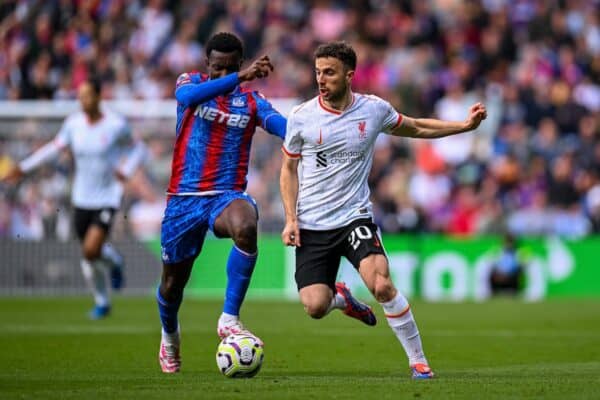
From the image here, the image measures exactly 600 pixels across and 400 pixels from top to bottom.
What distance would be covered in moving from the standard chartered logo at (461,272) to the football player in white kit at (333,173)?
13398 mm

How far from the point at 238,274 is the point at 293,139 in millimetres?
1146

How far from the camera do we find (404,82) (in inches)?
1024

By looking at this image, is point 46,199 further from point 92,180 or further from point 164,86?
point 92,180

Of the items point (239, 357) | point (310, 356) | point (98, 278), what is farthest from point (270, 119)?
point (98, 278)

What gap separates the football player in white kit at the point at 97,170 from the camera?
1622 cm

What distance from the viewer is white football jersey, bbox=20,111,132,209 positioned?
1625 centimetres

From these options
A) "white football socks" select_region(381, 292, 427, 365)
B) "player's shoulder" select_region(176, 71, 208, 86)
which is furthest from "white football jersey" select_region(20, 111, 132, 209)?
"white football socks" select_region(381, 292, 427, 365)

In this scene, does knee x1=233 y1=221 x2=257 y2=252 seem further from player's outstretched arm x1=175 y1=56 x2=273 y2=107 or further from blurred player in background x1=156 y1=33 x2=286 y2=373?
player's outstretched arm x1=175 y1=56 x2=273 y2=107

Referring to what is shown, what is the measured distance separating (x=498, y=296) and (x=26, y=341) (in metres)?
11.9

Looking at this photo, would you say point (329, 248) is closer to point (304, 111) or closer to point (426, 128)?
point (304, 111)

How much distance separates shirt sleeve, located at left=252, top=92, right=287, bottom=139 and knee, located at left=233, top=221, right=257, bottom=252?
82 centimetres

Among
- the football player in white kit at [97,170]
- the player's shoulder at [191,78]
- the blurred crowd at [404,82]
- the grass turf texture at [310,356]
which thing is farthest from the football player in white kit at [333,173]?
the blurred crowd at [404,82]

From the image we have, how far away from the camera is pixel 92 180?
16.5 meters

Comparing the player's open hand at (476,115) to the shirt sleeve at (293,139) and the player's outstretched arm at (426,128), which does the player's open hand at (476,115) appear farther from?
the shirt sleeve at (293,139)
